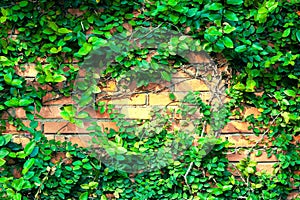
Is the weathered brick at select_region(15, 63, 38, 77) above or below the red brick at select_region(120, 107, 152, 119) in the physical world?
above

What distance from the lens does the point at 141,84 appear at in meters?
1.99

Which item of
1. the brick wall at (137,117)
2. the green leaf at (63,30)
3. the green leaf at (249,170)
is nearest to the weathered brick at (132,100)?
the brick wall at (137,117)

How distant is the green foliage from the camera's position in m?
1.90

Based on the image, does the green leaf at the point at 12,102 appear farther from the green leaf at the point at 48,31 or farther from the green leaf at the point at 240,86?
the green leaf at the point at 240,86

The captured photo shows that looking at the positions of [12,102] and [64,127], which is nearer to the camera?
[12,102]

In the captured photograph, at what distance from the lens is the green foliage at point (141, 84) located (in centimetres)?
190

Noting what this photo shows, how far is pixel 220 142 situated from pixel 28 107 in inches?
38.9

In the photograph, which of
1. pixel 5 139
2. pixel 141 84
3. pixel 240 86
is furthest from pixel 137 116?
pixel 5 139

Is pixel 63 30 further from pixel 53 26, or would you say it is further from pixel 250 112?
pixel 250 112

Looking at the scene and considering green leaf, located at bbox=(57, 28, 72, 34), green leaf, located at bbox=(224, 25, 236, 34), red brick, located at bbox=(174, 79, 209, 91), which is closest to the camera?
green leaf, located at bbox=(224, 25, 236, 34)

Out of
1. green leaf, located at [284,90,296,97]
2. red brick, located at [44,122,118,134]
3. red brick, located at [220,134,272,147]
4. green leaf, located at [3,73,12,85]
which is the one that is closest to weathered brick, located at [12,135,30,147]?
red brick, located at [44,122,118,134]

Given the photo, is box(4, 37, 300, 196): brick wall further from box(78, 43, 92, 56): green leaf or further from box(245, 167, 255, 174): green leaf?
box(78, 43, 92, 56): green leaf

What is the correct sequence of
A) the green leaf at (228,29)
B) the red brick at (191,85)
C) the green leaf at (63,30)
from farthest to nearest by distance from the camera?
the red brick at (191,85) → the green leaf at (63,30) → the green leaf at (228,29)

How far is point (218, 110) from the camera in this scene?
6.56 feet
